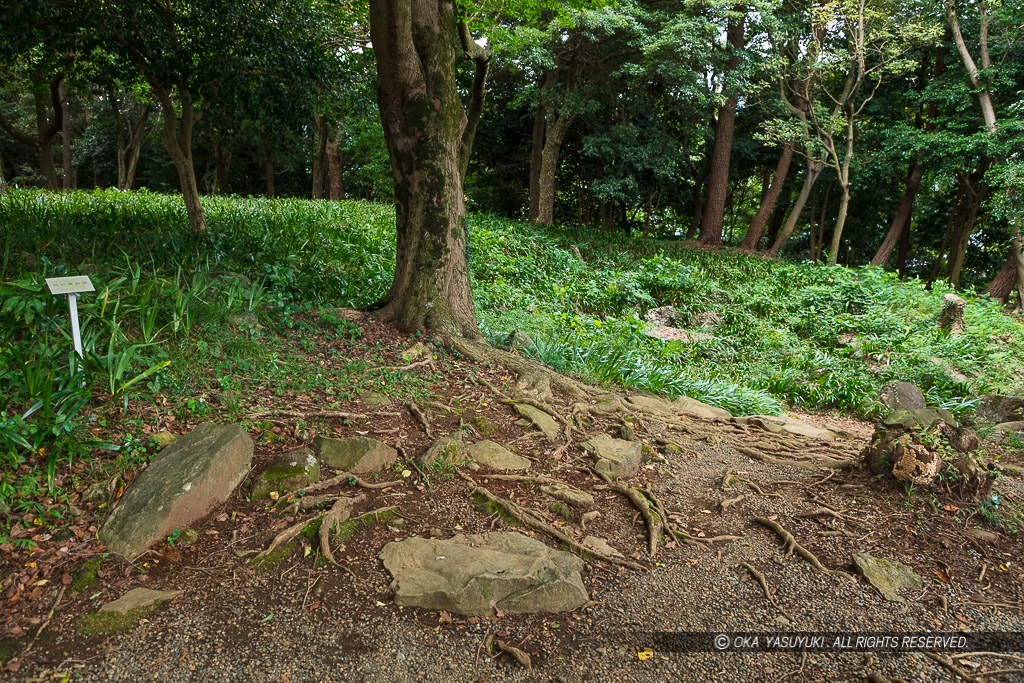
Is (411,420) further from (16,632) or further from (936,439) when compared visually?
(936,439)

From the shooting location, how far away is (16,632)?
215cm

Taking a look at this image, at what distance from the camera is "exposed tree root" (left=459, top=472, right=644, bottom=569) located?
2.83 metres

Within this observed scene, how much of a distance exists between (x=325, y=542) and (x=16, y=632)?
43.3 inches

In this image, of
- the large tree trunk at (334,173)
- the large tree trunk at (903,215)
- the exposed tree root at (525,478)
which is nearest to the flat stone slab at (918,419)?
the exposed tree root at (525,478)

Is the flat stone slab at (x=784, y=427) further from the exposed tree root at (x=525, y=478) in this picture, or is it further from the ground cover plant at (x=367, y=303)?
the exposed tree root at (x=525, y=478)

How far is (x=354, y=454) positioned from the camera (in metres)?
3.23

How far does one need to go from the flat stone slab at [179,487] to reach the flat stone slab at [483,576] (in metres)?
0.89

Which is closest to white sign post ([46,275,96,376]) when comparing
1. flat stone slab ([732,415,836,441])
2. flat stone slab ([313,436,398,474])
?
flat stone slab ([313,436,398,474])

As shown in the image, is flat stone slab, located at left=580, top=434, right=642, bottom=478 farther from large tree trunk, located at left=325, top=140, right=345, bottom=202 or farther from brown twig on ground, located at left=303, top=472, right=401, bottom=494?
large tree trunk, located at left=325, top=140, right=345, bottom=202

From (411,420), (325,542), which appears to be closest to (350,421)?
(411,420)

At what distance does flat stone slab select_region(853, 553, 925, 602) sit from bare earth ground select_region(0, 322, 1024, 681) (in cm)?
5

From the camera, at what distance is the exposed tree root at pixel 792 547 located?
2820mm

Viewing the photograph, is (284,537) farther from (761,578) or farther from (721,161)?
(721,161)

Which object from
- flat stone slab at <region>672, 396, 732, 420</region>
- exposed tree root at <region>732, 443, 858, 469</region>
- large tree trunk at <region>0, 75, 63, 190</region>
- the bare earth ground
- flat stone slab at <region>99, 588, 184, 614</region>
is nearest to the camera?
the bare earth ground
